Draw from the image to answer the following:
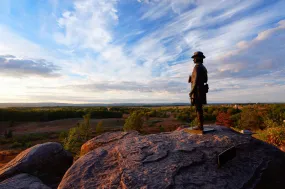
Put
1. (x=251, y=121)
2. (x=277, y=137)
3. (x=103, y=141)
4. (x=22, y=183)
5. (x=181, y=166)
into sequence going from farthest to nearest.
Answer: (x=251, y=121) < (x=277, y=137) < (x=103, y=141) < (x=22, y=183) < (x=181, y=166)

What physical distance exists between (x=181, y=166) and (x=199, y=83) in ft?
8.34

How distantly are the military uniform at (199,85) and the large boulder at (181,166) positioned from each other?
39.0 inches

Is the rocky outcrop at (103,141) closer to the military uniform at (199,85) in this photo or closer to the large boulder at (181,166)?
the large boulder at (181,166)

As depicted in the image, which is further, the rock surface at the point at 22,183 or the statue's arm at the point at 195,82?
the statue's arm at the point at 195,82

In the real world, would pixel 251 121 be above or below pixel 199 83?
below

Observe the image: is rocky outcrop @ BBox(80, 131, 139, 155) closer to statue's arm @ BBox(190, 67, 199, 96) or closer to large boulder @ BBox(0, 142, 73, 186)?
large boulder @ BBox(0, 142, 73, 186)

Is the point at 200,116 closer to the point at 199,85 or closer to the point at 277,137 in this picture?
the point at 199,85

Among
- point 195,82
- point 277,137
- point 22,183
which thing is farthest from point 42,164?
point 277,137

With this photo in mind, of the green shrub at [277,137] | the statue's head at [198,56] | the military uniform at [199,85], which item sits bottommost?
the green shrub at [277,137]

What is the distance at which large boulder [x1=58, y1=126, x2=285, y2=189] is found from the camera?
3.82 m

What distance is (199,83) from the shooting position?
225 inches

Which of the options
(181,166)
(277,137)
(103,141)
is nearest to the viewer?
(181,166)

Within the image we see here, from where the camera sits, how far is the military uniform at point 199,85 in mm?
5676

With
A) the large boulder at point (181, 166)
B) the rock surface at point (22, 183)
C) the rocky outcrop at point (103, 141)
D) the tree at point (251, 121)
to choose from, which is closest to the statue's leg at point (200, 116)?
the large boulder at point (181, 166)
